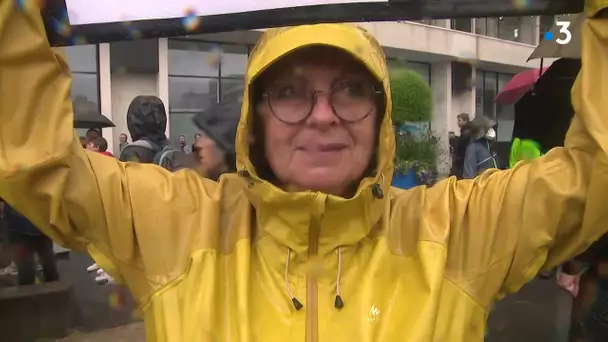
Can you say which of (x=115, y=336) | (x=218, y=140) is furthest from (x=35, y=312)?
(x=218, y=140)

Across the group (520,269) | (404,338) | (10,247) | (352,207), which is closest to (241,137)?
(352,207)

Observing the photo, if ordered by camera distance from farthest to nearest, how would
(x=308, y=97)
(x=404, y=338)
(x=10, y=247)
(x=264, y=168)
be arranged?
(x=10, y=247)
(x=264, y=168)
(x=308, y=97)
(x=404, y=338)

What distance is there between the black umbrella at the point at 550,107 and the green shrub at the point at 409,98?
5.82 feet

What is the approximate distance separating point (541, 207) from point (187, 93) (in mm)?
13214

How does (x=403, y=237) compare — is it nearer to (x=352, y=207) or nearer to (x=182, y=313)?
(x=352, y=207)

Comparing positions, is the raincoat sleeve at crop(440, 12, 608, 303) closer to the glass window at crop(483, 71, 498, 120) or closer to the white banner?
the white banner

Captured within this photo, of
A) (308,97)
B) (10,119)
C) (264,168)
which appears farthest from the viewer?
(264,168)

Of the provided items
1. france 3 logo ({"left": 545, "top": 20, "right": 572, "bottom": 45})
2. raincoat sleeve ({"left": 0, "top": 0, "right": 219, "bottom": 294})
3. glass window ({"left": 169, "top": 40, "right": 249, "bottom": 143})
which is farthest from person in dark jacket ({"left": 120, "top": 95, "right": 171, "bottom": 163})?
glass window ({"left": 169, "top": 40, "right": 249, "bottom": 143})

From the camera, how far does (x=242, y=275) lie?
1.77m

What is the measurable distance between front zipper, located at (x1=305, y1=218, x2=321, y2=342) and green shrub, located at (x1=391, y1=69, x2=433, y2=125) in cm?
474

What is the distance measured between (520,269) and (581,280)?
9.06ft

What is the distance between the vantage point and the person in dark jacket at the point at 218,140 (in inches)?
147

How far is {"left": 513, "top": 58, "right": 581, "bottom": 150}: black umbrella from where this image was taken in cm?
426

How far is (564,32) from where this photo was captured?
154 inches
